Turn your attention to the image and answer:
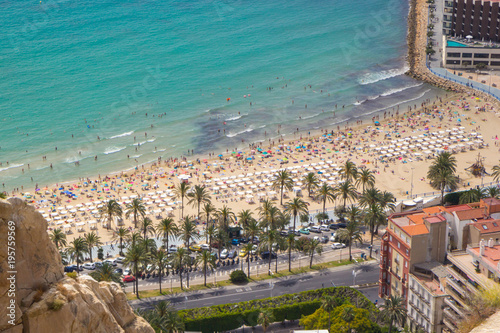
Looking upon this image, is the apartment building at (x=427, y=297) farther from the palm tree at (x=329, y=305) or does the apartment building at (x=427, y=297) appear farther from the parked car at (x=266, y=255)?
the parked car at (x=266, y=255)

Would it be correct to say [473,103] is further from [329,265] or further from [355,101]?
[329,265]

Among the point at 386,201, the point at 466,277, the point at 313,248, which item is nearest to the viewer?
the point at 466,277

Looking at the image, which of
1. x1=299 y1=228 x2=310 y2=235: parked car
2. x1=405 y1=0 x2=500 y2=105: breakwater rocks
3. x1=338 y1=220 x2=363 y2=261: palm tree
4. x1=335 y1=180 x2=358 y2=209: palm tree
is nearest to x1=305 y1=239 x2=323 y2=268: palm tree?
x1=338 y1=220 x2=363 y2=261: palm tree

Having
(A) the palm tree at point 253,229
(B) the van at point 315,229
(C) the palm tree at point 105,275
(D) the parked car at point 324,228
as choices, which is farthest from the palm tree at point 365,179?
(C) the palm tree at point 105,275

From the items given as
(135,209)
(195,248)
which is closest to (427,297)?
(195,248)

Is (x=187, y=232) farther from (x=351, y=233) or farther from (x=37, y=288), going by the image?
(x=37, y=288)

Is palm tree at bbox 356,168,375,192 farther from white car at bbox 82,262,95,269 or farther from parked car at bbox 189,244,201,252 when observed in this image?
white car at bbox 82,262,95,269

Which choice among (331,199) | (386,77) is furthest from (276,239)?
(386,77)
